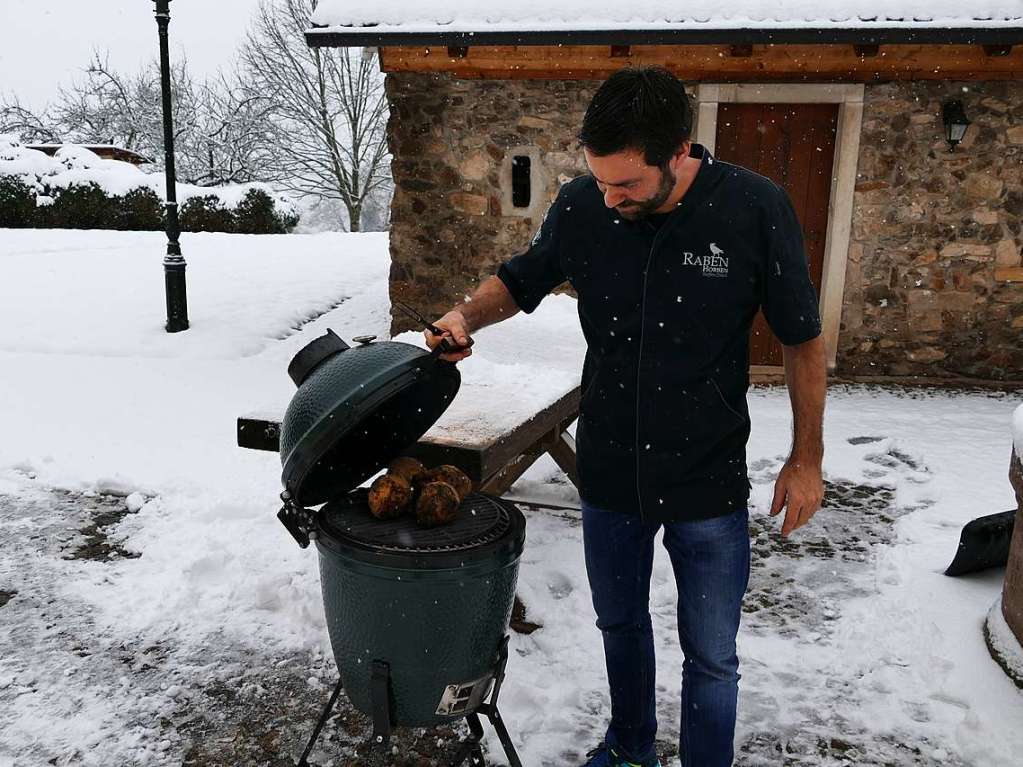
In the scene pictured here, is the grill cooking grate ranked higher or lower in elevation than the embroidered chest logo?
lower

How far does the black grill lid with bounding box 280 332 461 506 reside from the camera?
6.84 feet

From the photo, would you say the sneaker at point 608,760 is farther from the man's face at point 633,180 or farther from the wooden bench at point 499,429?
the man's face at point 633,180

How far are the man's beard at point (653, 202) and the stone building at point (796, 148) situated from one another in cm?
515

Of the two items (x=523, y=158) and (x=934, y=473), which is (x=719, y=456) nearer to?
(x=934, y=473)

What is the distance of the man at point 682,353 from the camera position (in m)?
2.00

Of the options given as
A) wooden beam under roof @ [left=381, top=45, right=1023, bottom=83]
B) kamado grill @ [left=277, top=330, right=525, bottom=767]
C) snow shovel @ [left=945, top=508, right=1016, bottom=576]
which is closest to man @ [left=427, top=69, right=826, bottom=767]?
kamado grill @ [left=277, top=330, right=525, bottom=767]

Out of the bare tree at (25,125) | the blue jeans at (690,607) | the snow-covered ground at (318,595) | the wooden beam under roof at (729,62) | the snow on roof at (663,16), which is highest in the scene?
the bare tree at (25,125)

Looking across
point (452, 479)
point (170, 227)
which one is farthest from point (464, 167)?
point (452, 479)

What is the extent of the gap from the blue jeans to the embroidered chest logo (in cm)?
62

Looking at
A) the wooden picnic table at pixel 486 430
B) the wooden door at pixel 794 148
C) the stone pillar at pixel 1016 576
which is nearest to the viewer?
the wooden picnic table at pixel 486 430

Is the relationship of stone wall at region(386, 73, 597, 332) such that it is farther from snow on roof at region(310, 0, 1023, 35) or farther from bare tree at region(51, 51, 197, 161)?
bare tree at region(51, 51, 197, 161)

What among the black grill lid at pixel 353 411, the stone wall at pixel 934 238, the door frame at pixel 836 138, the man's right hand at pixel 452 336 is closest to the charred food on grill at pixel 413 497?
the black grill lid at pixel 353 411

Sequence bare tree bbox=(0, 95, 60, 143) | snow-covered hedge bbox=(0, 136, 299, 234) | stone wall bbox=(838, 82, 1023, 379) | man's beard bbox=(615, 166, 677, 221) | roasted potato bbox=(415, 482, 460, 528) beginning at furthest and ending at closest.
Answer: bare tree bbox=(0, 95, 60, 143)
snow-covered hedge bbox=(0, 136, 299, 234)
stone wall bbox=(838, 82, 1023, 379)
roasted potato bbox=(415, 482, 460, 528)
man's beard bbox=(615, 166, 677, 221)

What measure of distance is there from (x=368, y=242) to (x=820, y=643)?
15.0 m
